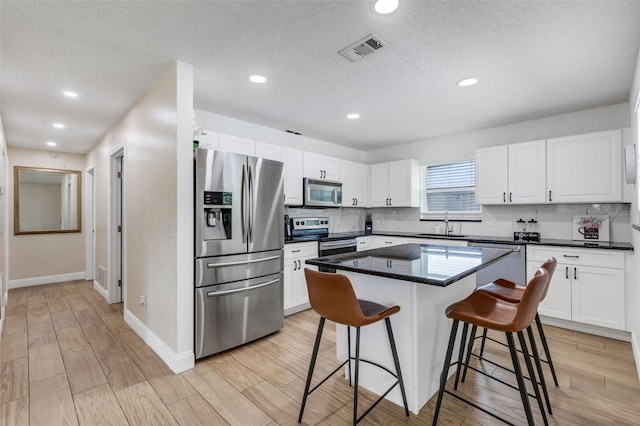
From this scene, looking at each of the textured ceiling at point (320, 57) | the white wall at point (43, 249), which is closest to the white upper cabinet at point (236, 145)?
the textured ceiling at point (320, 57)

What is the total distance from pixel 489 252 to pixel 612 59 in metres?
1.79

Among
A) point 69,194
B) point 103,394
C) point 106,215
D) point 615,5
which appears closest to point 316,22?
point 615,5

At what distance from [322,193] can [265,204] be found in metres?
1.61

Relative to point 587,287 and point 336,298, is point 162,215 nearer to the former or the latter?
point 336,298

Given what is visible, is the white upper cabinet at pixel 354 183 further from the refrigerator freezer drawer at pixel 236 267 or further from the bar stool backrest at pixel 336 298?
the bar stool backrest at pixel 336 298

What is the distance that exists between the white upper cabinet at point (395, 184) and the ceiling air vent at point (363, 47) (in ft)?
9.38

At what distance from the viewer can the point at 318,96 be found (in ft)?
10.4

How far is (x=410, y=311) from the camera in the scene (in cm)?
188

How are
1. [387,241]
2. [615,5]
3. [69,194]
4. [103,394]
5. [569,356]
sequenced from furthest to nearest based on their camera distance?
1. [69,194]
2. [387,241]
3. [569,356]
4. [103,394]
5. [615,5]

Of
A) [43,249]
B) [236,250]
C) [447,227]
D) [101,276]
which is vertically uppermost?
[447,227]

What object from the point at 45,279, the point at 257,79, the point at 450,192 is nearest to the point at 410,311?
the point at 257,79

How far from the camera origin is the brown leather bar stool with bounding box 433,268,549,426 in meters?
1.51

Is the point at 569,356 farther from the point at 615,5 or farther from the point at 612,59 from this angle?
the point at 615,5

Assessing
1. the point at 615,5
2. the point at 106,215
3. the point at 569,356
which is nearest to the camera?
the point at 615,5
